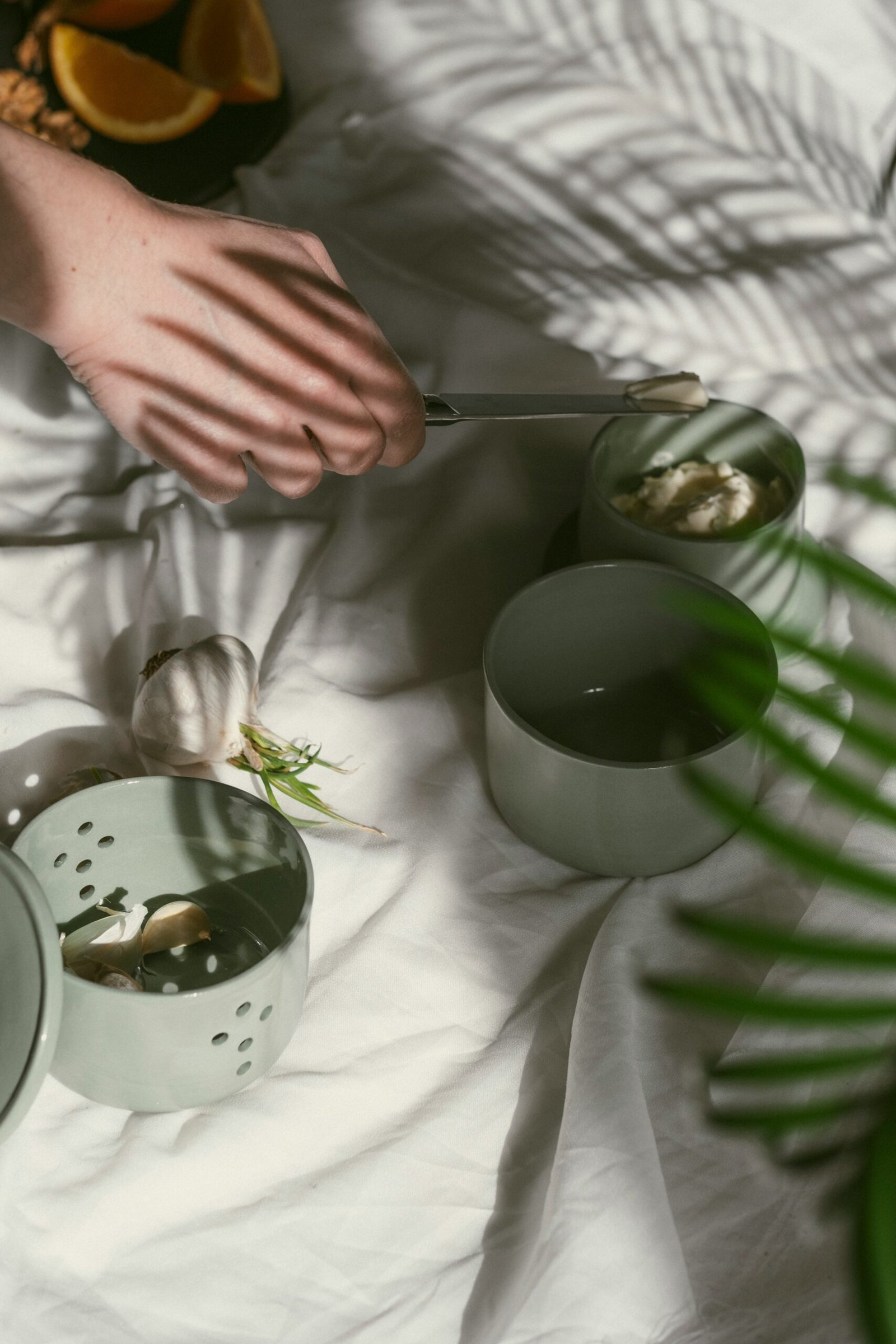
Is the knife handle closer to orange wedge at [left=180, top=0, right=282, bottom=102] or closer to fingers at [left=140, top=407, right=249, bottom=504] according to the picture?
fingers at [left=140, top=407, right=249, bottom=504]

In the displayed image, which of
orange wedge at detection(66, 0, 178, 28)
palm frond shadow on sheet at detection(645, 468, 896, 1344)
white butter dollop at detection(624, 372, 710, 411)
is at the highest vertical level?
palm frond shadow on sheet at detection(645, 468, 896, 1344)

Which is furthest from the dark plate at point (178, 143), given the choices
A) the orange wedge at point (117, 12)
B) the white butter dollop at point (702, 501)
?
the white butter dollop at point (702, 501)

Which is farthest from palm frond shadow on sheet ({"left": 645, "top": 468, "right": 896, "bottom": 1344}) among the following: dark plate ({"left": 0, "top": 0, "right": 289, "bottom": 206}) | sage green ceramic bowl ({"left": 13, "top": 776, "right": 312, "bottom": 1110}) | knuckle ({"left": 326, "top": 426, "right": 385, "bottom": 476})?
dark plate ({"left": 0, "top": 0, "right": 289, "bottom": 206})

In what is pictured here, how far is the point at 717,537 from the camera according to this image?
0.57m

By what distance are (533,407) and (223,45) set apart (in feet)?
1.47

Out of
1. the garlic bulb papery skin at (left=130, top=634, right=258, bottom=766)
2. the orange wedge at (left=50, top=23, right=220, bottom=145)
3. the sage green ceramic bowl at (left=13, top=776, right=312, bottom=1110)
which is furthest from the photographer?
the orange wedge at (left=50, top=23, right=220, bottom=145)

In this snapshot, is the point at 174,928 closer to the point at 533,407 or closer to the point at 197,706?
the point at 197,706

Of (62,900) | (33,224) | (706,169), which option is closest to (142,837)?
(62,900)

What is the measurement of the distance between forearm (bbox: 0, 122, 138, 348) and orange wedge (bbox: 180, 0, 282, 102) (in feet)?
1.31

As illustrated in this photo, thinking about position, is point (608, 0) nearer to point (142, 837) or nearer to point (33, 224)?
point (33, 224)

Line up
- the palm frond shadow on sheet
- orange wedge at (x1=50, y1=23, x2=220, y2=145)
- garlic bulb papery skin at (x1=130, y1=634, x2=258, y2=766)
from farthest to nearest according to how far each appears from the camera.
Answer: orange wedge at (x1=50, y1=23, x2=220, y2=145), garlic bulb papery skin at (x1=130, y1=634, x2=258, y2=766), the palm frond shadow on sheet

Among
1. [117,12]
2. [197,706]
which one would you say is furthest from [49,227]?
[117,12]

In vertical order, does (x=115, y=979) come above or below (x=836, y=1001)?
below

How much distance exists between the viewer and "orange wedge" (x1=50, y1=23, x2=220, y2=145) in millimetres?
795
